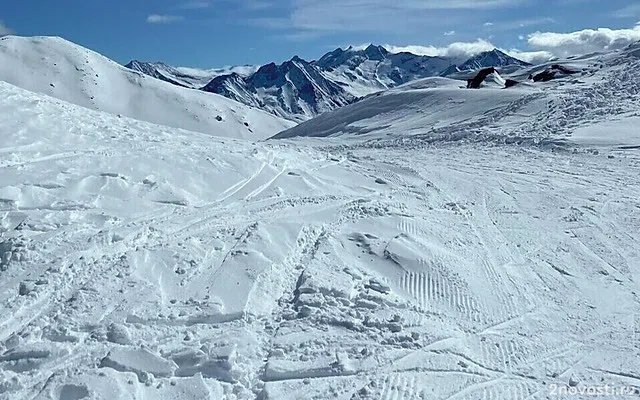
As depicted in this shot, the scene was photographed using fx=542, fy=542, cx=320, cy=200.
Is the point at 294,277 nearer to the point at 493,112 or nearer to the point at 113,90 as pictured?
the point at 493,112

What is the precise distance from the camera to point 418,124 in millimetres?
26938

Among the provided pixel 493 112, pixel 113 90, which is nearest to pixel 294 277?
pixel 493 112

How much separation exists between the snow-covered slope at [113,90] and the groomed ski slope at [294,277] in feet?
377

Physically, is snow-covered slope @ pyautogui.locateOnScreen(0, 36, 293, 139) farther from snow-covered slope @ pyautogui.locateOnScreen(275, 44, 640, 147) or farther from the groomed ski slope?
the groomed ski slope

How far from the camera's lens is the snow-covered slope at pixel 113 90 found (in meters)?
129

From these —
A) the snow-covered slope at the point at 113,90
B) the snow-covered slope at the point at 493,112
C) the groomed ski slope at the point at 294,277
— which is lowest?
the groomed ski slope at the point at 294,277

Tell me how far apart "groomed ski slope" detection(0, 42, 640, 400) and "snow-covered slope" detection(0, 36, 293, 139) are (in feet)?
377

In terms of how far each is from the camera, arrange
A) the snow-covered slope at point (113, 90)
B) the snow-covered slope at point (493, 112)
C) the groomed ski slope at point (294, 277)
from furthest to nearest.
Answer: the snow-covered slope at point (113, 90) < the snow-covered slope at point (493, 112) < the groomed ski slope at point (294, 277)

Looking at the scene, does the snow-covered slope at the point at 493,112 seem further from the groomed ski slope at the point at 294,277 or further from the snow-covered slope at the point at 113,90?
the snow-covered slope at the point at 113,90

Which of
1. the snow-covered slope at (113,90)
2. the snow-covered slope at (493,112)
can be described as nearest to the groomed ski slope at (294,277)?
the snow-covered slope at (493,112)

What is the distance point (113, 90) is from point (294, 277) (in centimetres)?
14527

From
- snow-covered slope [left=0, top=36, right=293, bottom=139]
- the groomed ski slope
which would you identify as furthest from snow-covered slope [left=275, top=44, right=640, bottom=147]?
snow-covered slope [left=0, top=36, right=293, bottom=139]

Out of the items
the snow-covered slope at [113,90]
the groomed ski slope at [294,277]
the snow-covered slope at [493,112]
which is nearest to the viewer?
the groomed ski slope at [294,277]

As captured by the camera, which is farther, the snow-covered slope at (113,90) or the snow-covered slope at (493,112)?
the snow-covered slope at (113,90)
